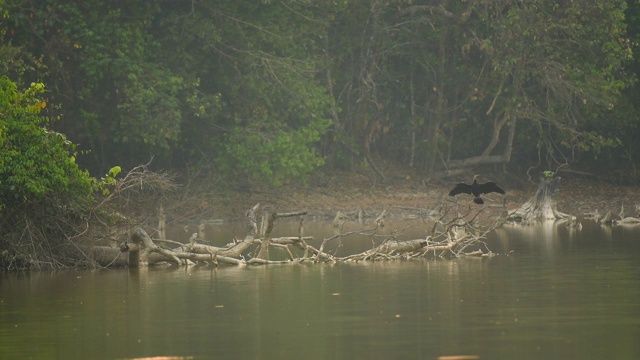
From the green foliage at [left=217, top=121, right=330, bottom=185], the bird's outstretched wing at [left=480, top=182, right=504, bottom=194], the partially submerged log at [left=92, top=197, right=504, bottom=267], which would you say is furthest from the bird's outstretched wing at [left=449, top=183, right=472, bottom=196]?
the green foliage at [left=217, top=121, right=330, bottom=185]

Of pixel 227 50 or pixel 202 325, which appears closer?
pixel 202 325

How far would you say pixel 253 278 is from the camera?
1941cm

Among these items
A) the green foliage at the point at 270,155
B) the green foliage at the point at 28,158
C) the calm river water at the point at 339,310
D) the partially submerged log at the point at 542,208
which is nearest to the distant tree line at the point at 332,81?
the green foliage at the point at 270,155

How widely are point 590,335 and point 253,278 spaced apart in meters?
7.61

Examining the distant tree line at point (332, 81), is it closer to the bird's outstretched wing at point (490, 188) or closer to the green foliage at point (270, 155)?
the green foliage at point (270, 155)

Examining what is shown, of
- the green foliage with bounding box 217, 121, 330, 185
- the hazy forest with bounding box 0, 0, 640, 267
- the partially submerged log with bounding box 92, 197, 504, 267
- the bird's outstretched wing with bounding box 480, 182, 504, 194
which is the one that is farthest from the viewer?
the green foliage with bounding box 217, 121, 330, 185

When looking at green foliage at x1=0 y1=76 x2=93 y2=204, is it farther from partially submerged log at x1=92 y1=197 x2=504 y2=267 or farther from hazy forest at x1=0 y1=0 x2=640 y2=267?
hazy forest at x1=0 y1=0 x2=640 y2=267

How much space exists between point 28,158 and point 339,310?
7284 mm

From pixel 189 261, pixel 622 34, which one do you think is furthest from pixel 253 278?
pixel 622 34

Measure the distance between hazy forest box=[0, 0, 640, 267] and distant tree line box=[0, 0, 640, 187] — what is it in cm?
6

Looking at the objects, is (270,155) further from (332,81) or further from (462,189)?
(462,189)

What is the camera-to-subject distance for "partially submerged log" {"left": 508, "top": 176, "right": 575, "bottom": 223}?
32.5 meters

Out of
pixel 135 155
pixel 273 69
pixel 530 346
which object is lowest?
pixel 530 346

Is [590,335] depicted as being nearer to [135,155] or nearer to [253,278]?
[253,278]
